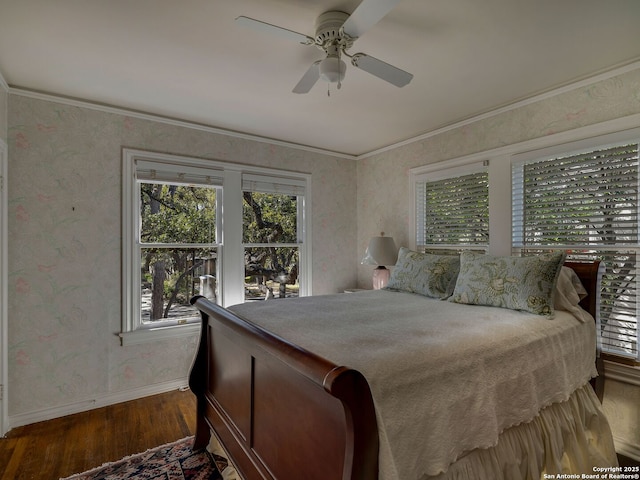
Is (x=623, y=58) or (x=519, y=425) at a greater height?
(x=623, y=58)

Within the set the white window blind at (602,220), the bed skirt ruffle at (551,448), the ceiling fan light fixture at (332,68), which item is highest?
the ceiling fan light fixture at (332,68)

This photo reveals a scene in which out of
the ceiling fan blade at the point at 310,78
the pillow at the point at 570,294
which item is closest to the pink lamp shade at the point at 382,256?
the pillow at the point at 570,294

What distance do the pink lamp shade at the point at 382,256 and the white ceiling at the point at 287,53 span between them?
129cm

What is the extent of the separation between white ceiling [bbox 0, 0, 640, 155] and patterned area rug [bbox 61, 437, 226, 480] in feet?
8.19

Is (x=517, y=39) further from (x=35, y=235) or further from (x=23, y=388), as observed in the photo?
(x=23, y=388)

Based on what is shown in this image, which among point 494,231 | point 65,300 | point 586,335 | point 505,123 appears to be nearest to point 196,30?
point 65,300

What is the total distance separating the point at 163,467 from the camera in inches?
78.0

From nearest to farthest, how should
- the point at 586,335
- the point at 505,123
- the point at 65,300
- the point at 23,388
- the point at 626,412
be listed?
the point at 586,335
the point at 626,412
the point at 23,388
the point at 65,300
the point at 505,123

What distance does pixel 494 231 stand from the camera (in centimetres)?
284

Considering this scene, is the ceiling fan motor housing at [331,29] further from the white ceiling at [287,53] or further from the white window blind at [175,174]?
the white window blind at [175,174]

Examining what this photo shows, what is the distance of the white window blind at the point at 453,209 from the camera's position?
9.79 ft

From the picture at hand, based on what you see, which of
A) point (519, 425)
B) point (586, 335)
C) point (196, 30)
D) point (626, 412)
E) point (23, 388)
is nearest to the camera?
point (519, 425)

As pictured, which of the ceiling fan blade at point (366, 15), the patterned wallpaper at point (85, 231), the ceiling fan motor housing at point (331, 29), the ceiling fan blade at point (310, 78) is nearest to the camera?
the ceiling fan blade at point (366, 15)

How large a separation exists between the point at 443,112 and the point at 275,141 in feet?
5.78
